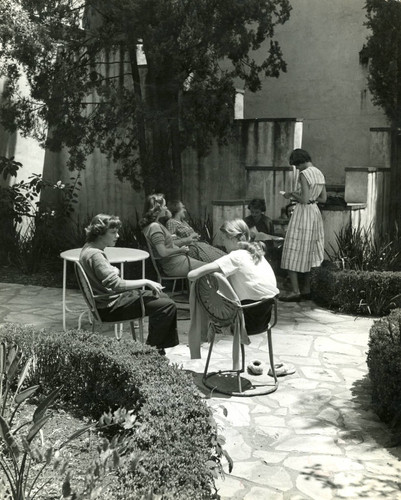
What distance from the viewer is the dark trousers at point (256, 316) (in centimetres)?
608

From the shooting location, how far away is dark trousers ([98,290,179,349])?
6320mm

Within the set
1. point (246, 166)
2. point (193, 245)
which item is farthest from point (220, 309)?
point (246, 166)

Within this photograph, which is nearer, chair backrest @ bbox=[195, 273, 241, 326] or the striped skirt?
chair backrest @ bbox=[195, 273, 241, 326]

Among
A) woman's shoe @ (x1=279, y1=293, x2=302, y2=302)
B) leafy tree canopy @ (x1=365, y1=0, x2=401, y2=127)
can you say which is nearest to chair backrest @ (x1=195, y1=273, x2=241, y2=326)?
woman's shoe @ (x1=279, y1=293, x2=302, y2=302)

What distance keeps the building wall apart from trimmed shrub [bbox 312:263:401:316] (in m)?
4.31

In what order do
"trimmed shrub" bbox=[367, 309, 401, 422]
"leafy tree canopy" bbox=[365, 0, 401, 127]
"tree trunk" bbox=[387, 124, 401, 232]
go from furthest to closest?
"tree trunk" bbox=[387, 124, 401, 232]
"leafy tree canopy" bbox=[365, 0, 401, 127]
"trimmed shrub" bbox=[367, 309, 401, 422]

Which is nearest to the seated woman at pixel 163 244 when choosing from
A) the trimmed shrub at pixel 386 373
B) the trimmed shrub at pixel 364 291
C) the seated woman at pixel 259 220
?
the seated woman at pixel 259 220

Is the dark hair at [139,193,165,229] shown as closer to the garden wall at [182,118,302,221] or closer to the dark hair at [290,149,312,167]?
the dark hair at [290,149,312,167]

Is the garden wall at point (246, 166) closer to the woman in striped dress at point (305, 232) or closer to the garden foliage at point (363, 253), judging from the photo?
the woman in striped dress at point (305, 232)

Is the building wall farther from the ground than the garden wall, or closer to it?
farther from the ground

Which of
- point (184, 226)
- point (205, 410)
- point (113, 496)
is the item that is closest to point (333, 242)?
point (184, 226)

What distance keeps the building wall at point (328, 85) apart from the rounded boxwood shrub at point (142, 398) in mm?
8160

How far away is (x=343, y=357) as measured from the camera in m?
7.07

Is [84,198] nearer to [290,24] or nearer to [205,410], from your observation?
[290,24]
